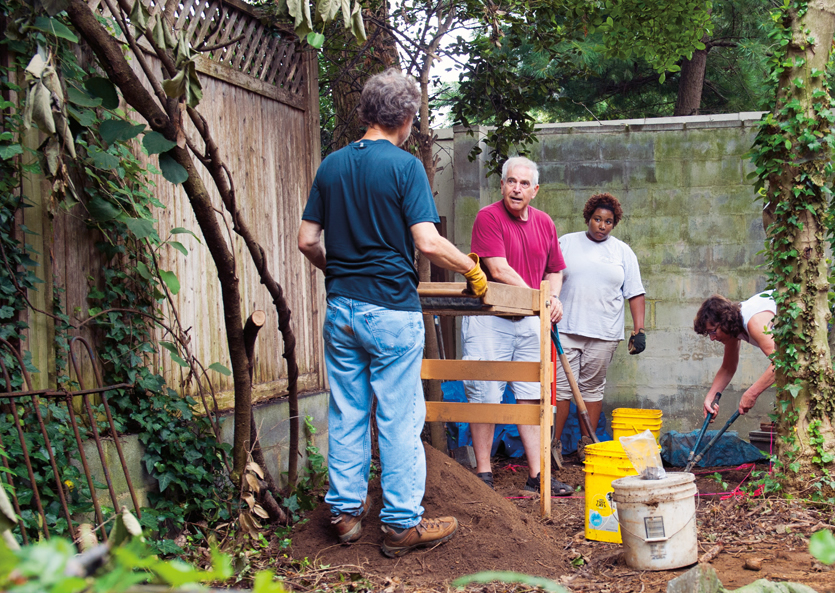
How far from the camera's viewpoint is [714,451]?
468 centimetres

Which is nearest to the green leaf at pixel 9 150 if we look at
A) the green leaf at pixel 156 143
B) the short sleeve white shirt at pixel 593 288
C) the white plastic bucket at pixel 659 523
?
the green leaf at pixel 156 143

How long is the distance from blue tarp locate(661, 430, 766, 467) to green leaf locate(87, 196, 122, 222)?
376cm

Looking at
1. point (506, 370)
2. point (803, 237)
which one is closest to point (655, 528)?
point (506, 370)

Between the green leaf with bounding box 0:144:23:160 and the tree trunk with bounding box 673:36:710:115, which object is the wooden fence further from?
the tree trunk with bounding box 673:36:710:115

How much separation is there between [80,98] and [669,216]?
4.40 m

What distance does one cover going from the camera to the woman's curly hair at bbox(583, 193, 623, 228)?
5.07 meters

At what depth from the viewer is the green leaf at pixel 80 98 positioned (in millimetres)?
2334

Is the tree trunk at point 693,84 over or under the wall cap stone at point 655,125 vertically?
over

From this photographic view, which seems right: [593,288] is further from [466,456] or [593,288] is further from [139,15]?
[139,15]

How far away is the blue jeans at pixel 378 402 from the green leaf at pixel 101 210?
2.84ft

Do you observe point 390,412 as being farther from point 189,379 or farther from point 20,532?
point 20,532

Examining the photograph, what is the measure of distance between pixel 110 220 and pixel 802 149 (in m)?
3.15

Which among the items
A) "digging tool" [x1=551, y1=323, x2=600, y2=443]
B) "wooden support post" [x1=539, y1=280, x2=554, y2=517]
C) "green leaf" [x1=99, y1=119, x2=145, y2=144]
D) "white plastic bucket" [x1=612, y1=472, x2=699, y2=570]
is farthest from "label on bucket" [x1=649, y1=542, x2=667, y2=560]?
"green leaf" [x1=99, y1=119, x2=145, y2=144]

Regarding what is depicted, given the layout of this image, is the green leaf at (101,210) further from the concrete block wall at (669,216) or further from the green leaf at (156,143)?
the concrete block wall at (669,216)
